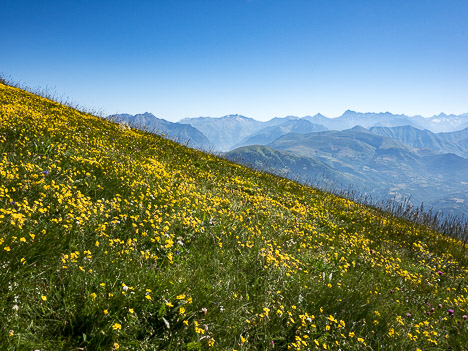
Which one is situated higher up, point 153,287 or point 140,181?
point 140,181

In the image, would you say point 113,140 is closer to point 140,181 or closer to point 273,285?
point 140,181

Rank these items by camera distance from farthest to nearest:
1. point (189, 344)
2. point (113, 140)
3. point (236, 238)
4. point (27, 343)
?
point (113, 140)
point (236, 238)
point (189, 344)
point (27, 343)

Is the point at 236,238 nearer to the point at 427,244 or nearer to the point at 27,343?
the point at 27,343

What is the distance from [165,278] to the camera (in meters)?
3.45

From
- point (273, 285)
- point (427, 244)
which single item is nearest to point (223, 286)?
point (273, 285)

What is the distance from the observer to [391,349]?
3.84 meters

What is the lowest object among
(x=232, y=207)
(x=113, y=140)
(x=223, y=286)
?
(x=223, y=286)

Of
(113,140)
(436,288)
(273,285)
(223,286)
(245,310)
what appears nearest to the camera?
(245,310)

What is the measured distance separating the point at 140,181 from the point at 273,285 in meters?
4.12

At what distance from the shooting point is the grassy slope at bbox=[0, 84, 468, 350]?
2729mm

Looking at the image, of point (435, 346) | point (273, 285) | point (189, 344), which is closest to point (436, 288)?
point (435, 346)

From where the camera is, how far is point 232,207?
7.86 m

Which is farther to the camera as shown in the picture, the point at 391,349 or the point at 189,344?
the point at 391,349

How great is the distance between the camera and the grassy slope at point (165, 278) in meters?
2.73
